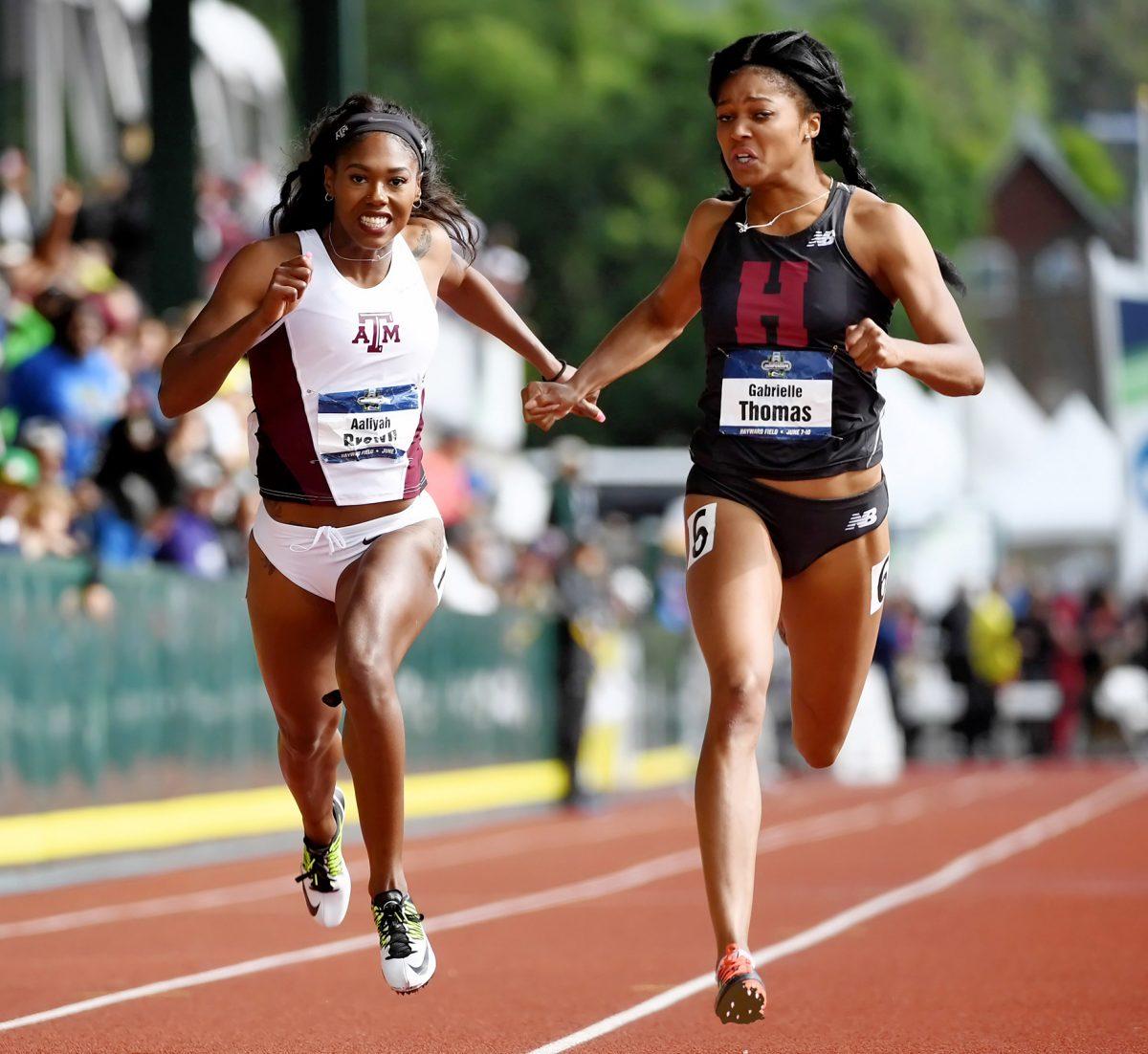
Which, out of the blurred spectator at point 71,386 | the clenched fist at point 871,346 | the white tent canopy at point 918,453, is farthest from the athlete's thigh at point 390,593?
the white tent canopy at point 918,453

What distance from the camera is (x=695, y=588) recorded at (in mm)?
6461

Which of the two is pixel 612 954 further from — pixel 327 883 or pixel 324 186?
pixel 324 186

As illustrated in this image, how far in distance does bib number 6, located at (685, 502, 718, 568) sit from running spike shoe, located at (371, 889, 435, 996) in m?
1.18

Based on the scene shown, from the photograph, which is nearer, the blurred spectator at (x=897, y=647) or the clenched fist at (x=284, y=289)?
the clenched fist at (x=284, y=289)

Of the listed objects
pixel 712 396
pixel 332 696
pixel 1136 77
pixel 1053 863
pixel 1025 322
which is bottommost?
pixel 1053 863

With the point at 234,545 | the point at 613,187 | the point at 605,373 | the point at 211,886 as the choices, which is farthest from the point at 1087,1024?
the point at 613,187

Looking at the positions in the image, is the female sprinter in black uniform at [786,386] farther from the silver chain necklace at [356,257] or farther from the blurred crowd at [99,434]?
the blurred crowd at [99,434]

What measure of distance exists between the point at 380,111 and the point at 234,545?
7973 millimetres

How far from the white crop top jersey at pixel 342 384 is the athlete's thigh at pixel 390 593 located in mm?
146

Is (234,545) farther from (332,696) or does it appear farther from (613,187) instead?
(613,187)

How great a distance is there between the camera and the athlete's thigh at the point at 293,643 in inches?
269

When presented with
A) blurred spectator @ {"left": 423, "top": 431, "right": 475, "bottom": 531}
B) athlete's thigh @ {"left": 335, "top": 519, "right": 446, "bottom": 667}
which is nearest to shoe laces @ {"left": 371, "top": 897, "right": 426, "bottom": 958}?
athlete's thigh @ {"left": 335, "top": 519, "right": 446, "bottom": 667}

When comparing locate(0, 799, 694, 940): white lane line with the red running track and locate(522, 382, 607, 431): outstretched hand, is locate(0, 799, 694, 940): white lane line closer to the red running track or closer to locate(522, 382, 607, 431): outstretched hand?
the red running track

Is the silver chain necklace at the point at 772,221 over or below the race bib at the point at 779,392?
over
